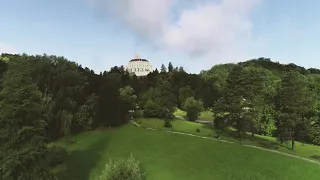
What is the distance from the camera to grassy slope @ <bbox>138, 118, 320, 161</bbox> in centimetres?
5485

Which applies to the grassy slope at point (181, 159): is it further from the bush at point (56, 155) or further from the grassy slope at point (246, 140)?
the grassy slope at point (246, 140)

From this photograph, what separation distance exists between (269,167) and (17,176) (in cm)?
3508

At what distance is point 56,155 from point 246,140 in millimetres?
36833

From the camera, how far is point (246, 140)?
5978 cm

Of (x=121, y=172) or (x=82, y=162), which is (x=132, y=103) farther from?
(x=121, y=172)

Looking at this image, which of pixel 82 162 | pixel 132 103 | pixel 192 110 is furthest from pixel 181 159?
pixel 192 110

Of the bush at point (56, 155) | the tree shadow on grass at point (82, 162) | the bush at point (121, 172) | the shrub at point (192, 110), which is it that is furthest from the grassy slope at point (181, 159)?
the shrub at point (192, 110)

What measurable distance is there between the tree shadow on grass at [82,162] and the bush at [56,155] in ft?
3.43

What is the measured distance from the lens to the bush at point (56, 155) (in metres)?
48.9

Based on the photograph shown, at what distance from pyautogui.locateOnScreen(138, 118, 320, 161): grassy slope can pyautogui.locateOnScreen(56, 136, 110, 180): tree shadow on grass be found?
17423 millimetres

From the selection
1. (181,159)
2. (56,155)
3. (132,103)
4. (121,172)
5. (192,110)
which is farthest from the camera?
(192,110)

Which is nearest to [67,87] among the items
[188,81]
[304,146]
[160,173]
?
[160,173]

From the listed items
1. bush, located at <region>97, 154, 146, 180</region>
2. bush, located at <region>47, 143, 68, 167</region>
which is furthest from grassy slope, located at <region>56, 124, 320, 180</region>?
bush, located at <region>97, 154, 146, 180</region>

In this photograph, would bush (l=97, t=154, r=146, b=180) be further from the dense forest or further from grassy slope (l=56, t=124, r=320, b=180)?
grassy slope (l=56, t=124, r=320, b=180)
